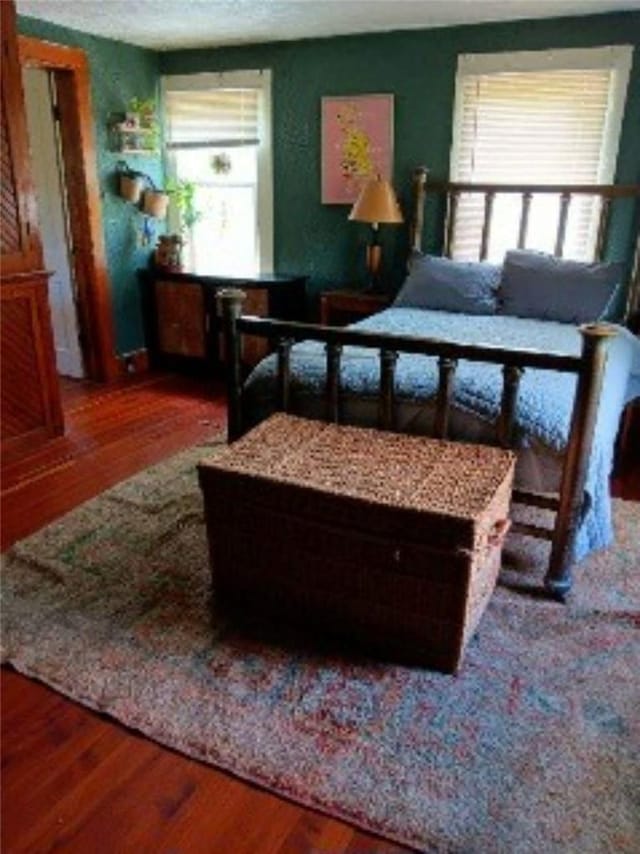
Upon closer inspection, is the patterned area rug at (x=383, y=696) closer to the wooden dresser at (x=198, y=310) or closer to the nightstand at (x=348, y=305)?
the nightstand at (x=348, y=305)

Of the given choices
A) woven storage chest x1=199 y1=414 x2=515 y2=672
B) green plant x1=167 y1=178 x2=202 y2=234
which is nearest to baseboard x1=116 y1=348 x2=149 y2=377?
green plant x1=167 y1=178 x2=202 y2=234

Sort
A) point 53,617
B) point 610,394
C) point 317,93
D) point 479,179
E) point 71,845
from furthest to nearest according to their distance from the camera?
point 317,93 < point 479,179 < point 610,394 < point 53,617 < point 71,845

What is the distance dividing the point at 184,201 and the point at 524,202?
94.7 inches

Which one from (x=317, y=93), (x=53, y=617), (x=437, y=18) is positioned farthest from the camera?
(x=317, y=93)

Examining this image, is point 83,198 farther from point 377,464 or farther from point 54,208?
point 377,464

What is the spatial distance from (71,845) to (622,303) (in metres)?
3.49

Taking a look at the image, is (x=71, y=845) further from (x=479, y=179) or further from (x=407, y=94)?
(x=407, y=94)

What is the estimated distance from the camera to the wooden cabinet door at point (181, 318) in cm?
463

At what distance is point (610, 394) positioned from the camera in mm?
2502

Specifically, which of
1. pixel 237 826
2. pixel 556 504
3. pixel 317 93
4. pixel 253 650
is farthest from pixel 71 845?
pixel 317 93

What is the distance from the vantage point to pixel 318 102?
424cm

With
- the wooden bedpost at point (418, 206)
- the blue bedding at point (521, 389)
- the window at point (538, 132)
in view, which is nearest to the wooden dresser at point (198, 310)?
the wooden bedpost at point (418, 206)

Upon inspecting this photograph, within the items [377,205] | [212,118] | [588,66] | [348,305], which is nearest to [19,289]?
[348,305]

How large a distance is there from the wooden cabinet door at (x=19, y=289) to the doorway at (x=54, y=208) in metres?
0.68
